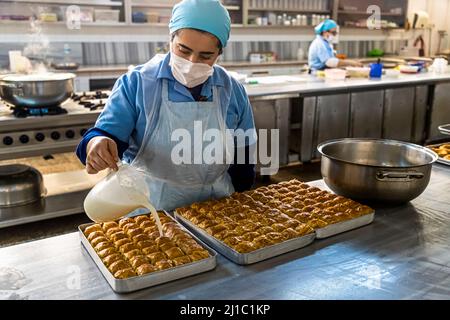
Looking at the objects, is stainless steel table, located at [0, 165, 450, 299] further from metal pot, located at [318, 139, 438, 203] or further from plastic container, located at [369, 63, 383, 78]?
plastic container, located at [369, 63, 383, 78]

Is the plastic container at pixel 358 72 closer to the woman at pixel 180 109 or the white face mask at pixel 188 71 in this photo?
the woman at pixel 180 109

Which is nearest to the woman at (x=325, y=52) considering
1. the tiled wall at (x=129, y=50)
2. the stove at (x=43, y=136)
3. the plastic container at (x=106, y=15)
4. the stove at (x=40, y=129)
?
the tiled wall at (x=129, y=50)

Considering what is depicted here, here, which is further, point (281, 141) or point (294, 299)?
point (281, 141)

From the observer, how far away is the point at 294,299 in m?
1.11

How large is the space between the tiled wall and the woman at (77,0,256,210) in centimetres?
502

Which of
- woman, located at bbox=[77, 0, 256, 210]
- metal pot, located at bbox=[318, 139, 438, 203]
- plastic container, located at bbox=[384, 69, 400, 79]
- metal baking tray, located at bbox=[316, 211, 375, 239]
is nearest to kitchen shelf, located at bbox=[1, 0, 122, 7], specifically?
plastic container, located at bbox=[384, 69, 400, 79]

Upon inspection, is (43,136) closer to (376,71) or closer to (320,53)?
(376,71)

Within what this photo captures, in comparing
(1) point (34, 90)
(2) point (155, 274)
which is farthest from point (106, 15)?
(2) point (155, 274)

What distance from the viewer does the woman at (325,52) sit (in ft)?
20.7

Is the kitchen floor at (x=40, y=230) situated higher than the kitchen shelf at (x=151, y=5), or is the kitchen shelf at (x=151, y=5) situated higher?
the kitchen shelf at (x=151, y=5)

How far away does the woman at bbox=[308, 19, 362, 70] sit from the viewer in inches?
249
